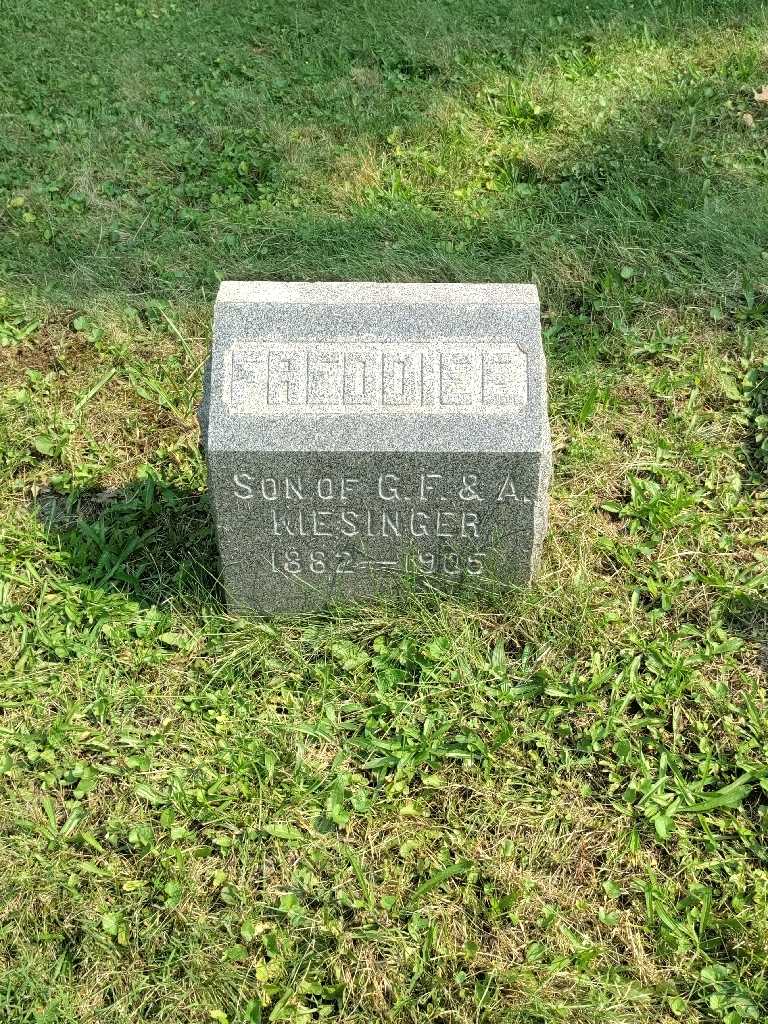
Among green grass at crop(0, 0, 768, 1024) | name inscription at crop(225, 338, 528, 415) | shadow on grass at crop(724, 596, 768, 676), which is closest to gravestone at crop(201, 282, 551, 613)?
name inscription at crop(225, 338, 528, 415)

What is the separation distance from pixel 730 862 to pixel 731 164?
138 inches

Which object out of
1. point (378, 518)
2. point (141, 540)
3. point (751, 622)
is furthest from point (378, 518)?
point (751, 622)

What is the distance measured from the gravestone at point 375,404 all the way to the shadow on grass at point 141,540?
48cm

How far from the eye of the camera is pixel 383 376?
265 centimetres

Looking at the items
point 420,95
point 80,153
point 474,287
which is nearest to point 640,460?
point 474,287

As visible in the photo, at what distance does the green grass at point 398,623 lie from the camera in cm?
241

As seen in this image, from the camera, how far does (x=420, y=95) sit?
5363mm

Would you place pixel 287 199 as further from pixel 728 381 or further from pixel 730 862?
pixel 730 862

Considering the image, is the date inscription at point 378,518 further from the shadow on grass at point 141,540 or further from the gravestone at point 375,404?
the shadow on grass at point 141,540

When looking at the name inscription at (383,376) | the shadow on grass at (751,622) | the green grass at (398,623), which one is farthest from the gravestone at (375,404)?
the shadow on grass at (751,622)

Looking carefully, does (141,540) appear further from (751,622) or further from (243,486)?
(751,622)

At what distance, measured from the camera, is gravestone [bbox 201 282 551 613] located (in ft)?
8.63

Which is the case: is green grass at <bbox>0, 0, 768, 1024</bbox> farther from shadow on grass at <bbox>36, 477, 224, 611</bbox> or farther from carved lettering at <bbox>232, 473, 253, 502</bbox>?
carved lettering at <bbox>232, 473, 253, 502</bbox>

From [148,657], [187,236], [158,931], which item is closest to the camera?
[158,931]
